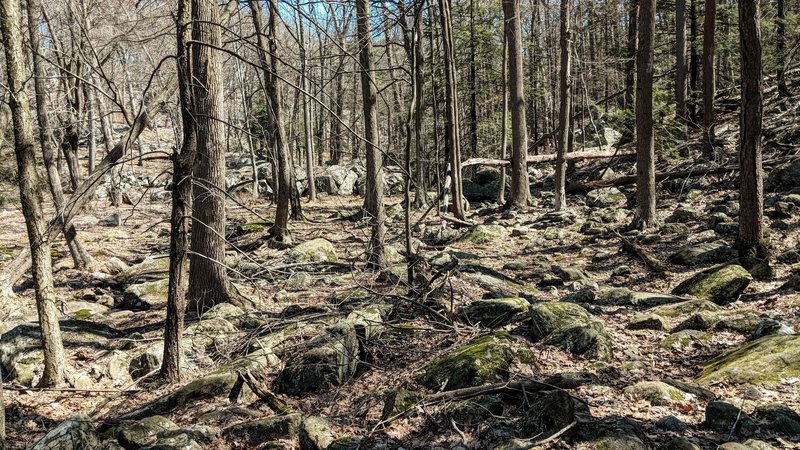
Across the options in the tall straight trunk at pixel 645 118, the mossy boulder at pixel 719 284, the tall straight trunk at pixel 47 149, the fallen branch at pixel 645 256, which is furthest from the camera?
the tall straight trunk at pixel 645 118

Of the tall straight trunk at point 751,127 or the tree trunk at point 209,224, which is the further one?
the tree trunk at point 209,224

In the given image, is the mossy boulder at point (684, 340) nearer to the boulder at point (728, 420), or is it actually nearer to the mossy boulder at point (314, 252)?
the boulder at point (728, 420)

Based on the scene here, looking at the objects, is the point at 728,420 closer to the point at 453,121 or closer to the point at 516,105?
the point at 453,121

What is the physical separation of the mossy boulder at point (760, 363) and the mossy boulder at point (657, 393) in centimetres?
45

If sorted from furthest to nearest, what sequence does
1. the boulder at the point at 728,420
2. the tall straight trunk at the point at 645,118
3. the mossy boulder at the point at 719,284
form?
the tall straight trunk at the point at 645,118, the mossy boulder at the point at 719,284, the boulder at the point at 728,420

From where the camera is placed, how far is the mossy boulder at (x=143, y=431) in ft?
15.2

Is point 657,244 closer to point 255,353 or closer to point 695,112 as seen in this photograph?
point 255,353

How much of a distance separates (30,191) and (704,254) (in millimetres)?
9491

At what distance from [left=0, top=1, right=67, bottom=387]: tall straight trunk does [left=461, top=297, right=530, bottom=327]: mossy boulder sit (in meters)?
4.66

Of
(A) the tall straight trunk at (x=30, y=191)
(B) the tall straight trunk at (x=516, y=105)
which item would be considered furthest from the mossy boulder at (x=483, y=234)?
(A) the tall straight trunk at (x=30, y=191)

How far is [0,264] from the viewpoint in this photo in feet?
41.8

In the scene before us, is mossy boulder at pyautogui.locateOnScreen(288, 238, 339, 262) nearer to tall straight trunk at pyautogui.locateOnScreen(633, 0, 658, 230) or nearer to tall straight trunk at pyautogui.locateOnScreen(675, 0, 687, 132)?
tall straight trunk at pyautogui.locateOnScreen(633, 0, 658, 230)

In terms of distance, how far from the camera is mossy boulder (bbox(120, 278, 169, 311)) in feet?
31.3

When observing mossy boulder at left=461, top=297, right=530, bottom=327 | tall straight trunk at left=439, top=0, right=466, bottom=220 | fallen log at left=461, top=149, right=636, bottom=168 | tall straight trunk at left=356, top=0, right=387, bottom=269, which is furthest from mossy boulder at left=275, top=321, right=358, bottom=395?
fallen log at left=461, top=149, right=636, bottom=168
